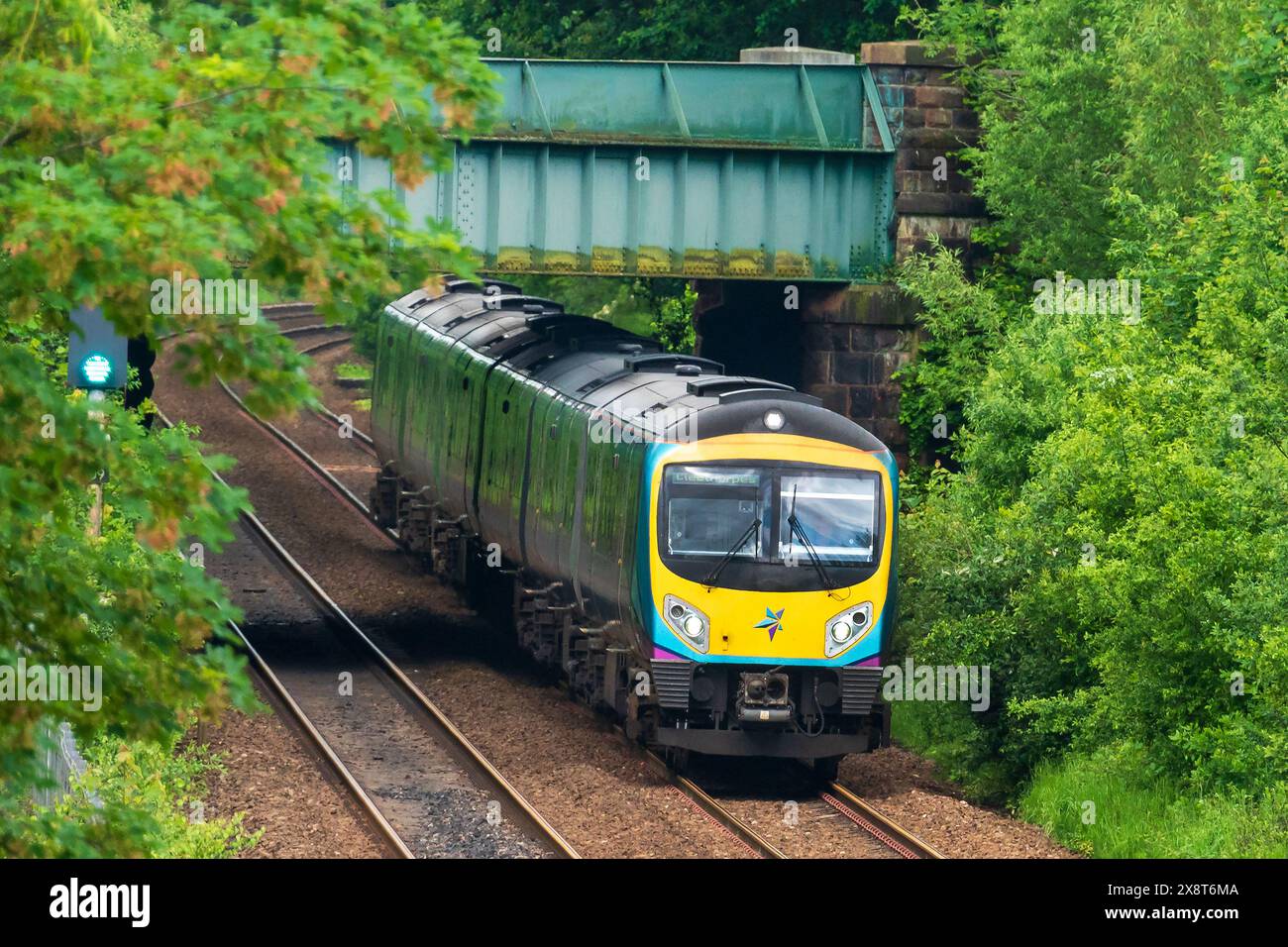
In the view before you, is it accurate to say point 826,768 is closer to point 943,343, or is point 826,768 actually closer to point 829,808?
point 829,808

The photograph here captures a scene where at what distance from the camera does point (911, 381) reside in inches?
1110

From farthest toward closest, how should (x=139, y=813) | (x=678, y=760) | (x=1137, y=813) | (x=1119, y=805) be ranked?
(x=678, y=760) < (x=1119, y=805) < (x=1137, y=813) < (x=139, y=813)

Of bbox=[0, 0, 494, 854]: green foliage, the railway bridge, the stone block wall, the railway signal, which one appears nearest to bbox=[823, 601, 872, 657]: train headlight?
the railway signal

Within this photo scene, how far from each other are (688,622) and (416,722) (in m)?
4.96

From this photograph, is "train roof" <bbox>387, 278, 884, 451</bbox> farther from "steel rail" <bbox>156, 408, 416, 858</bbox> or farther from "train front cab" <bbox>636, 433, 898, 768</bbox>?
"steel rail" <bbox>156, 408, 416, 858</bbox>

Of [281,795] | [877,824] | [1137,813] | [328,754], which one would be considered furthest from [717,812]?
[328,754]

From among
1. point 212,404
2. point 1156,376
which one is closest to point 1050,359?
point 1156,376

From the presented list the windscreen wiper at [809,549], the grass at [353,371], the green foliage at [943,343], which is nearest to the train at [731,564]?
the windscreen wiper at [809,549]

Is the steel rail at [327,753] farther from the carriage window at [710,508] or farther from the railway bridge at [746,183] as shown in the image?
the railway bridge at [746,183]

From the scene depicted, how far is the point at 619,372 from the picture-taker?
19.8 metres

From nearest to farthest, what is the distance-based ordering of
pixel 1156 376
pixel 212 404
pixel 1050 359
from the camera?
1. pixel 1156 376
2. pixel 1050 359
3. pixel 212 404
